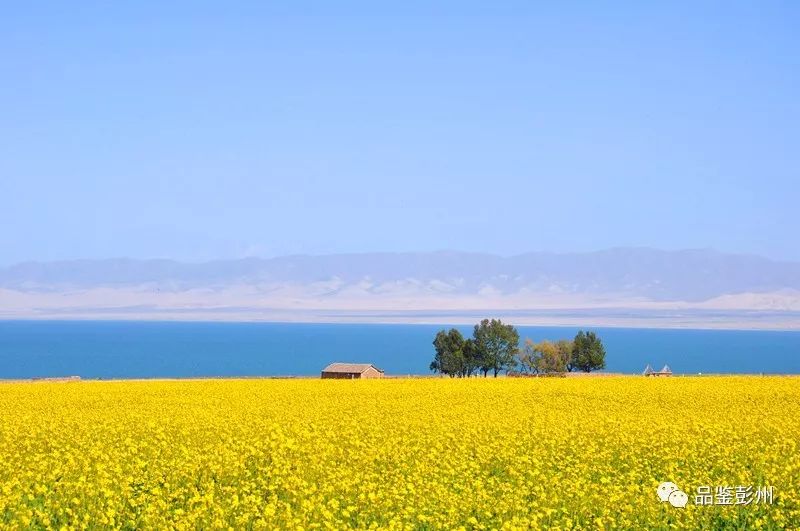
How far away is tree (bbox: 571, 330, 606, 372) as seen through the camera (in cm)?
12731

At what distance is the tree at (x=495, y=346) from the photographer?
121 metres

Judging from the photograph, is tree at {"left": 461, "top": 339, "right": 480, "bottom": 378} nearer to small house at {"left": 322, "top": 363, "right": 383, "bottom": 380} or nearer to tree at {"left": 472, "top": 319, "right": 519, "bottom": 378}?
tree at {"left": 472, "top": 319, "right": 519, "bottom": 378}

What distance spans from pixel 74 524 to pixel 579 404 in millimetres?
25693

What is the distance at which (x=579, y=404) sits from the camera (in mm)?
38344

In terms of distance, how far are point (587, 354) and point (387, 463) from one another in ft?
353

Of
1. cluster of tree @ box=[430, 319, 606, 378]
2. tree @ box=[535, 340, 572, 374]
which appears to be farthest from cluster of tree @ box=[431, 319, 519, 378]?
tree @ box=[535, 340, 572, 374]

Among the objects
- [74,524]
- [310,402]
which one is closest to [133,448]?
[74,524]

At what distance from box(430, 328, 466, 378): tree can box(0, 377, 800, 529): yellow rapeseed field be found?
8011cm

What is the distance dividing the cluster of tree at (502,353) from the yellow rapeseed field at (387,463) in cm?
8067

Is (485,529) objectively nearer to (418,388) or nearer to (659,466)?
(659,466)

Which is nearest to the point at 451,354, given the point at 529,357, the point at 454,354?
the point at 454,354

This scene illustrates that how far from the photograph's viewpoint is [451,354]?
119 metres

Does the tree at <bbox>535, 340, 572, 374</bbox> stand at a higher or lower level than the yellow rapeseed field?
lower

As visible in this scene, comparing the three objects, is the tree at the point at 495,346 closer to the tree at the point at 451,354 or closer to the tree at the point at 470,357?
the tree at the point at 470,357
